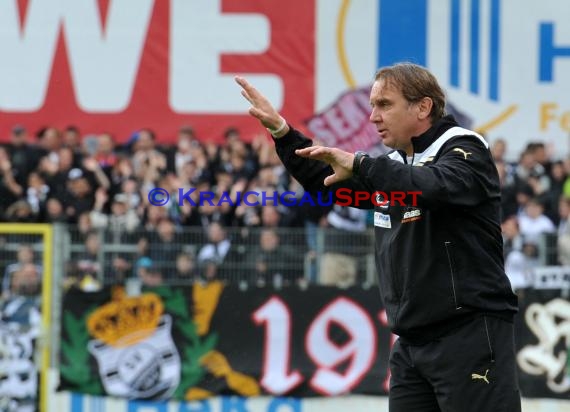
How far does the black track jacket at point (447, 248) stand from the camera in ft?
15.6

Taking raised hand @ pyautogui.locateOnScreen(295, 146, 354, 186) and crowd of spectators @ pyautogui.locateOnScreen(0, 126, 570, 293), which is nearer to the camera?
raised hand @ pyautogui.locateOnScreen(295, 146, 354, 186)

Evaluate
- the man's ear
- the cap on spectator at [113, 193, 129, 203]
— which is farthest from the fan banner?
the man's ear

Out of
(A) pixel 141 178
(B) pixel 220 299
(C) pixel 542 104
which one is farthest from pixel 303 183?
(C) pixel 542 104

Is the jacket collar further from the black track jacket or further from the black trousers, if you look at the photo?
the black trousers

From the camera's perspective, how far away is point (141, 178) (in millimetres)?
12297

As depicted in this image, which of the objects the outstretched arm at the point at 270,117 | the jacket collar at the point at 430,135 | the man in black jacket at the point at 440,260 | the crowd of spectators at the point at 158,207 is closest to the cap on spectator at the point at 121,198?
the crowd of spectators at the point at 158,207

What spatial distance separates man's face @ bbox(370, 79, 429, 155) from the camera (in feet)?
16.3

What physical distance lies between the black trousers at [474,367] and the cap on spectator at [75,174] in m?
7.60

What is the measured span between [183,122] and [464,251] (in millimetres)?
10841

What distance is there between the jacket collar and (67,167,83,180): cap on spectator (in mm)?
7464

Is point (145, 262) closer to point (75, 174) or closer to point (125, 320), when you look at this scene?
point (125, 320)

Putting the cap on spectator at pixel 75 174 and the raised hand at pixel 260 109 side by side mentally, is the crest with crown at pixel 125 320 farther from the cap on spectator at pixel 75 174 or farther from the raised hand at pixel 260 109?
the raised hand at pixel 260 109

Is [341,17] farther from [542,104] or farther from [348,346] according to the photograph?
[348,346]

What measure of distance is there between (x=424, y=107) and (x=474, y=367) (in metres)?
1.16
